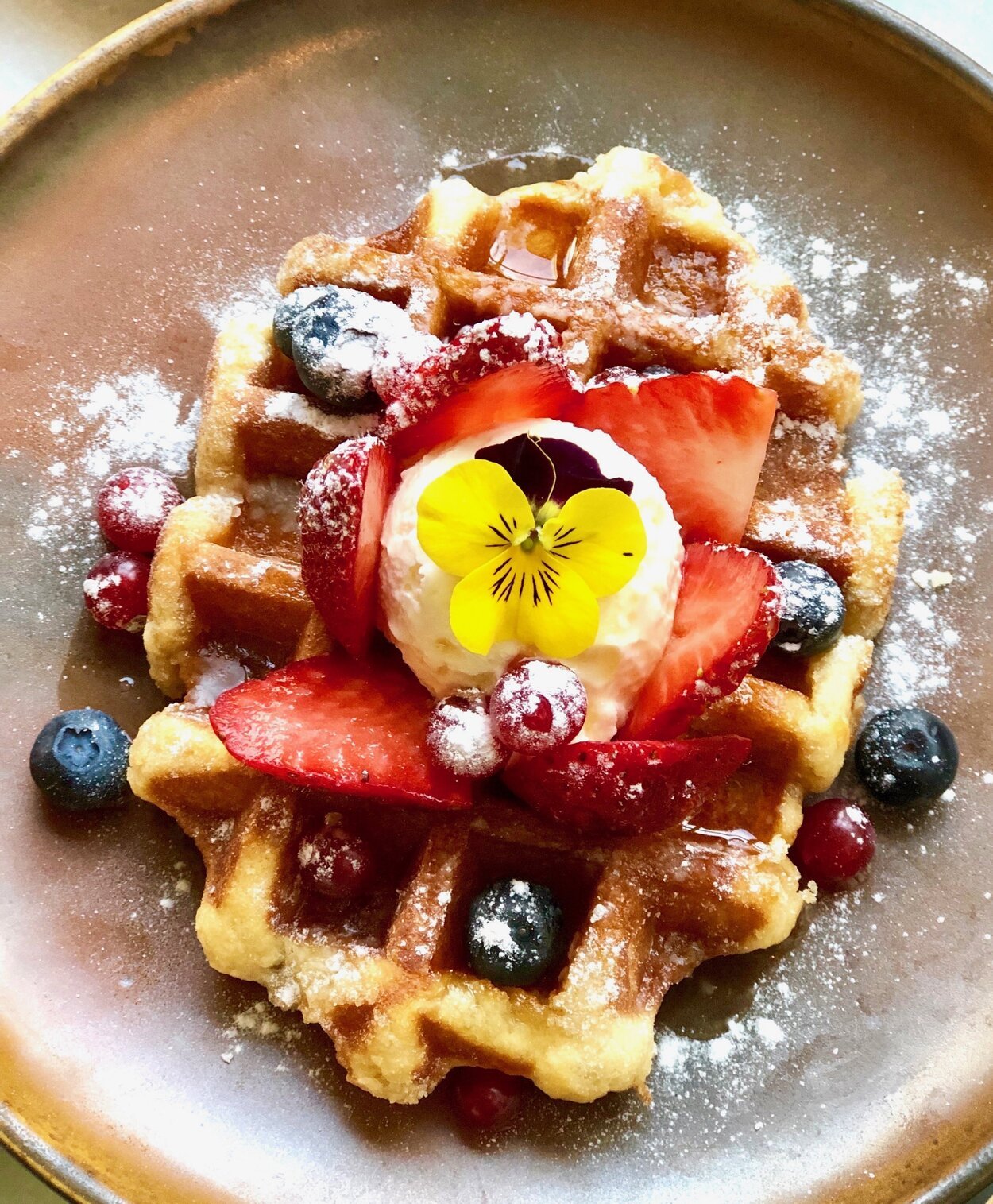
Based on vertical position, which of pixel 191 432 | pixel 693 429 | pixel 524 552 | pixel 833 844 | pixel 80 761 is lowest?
pixel 80 761

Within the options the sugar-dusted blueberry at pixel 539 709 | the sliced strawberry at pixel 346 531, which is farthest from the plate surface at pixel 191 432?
the sugar-dusted blueberry at pixel 539 709

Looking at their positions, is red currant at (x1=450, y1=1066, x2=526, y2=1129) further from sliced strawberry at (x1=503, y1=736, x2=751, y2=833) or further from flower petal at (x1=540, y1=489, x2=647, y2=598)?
flower petal at (x1=540, y1=489, x2=647, y2=598)

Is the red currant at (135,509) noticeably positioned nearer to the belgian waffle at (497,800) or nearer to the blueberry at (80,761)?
the belgian waffle at (497,800)

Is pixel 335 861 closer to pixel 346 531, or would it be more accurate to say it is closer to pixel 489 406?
pixel 346 531

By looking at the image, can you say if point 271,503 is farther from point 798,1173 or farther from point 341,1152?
point 798,1173

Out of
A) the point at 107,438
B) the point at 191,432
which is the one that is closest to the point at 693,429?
the point at 191,432

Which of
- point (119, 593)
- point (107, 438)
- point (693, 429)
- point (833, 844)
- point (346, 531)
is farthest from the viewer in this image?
point (107, 438)

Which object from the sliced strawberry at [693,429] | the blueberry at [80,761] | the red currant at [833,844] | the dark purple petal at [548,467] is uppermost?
the sliced strawberry at [693,429]

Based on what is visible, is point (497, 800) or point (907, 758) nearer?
point (497, 800)
